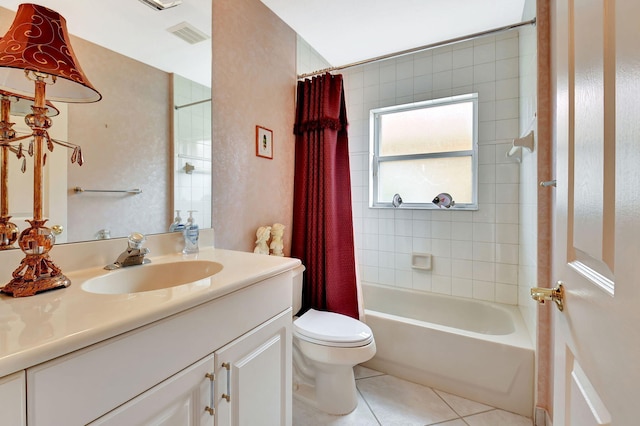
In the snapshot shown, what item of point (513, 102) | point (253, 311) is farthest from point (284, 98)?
point (513, 102)

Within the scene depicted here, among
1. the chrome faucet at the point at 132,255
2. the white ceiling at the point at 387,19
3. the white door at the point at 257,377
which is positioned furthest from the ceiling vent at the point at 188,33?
the white door at the point at 257,377

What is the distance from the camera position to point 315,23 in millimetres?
1960

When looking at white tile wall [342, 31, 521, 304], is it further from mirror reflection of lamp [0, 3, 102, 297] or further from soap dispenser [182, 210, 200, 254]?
mirror reflection of lamp [0, 3, 102, 297]

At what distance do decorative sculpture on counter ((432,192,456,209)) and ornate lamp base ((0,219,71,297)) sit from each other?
2284mm

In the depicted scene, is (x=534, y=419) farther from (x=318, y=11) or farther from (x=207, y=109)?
(x=318, y=11)

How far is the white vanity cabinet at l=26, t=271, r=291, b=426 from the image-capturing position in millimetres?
496

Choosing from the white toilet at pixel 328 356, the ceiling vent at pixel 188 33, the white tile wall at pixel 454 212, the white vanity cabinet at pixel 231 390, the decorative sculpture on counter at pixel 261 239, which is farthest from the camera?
the white tile wall at pixel 454 212

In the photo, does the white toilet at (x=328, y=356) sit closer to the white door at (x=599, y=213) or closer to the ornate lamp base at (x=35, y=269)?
the white door at (x=599, y=213)

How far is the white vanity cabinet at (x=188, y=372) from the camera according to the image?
0.50 metres

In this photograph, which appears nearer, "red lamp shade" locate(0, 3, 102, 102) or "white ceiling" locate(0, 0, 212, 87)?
"red lamp shade" locate(0, 3, 102, 102)

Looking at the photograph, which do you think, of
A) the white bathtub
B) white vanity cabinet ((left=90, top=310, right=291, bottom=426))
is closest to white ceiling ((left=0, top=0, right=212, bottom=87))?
white vanity cabinet ((left=90, top=310, right=291, bottom=426))

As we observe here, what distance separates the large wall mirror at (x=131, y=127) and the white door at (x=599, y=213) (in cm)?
130

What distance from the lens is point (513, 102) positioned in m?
2.12

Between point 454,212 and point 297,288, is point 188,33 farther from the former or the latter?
point 454,212
